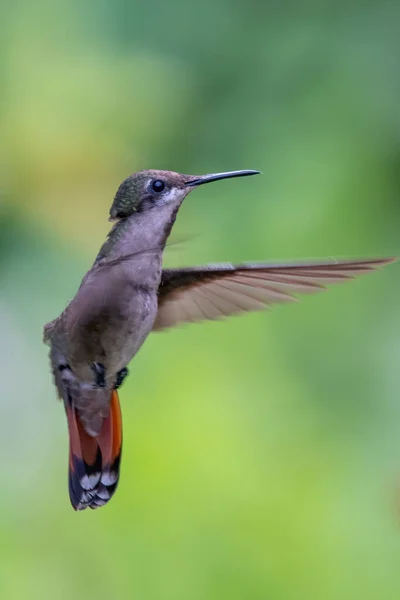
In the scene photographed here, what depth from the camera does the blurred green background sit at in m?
1.67

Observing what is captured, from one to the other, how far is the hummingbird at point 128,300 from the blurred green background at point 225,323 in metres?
0.50

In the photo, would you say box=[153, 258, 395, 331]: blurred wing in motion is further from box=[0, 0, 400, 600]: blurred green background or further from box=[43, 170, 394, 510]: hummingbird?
box=[0, 0, 400, 600]: blurred green background

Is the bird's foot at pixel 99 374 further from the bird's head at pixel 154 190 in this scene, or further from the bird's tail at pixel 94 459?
the bird's head at pixel 154 190

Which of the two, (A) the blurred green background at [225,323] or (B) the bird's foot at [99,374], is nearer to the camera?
(B) the bird's foot at [99,374]

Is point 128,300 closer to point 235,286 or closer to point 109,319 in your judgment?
point 109,319

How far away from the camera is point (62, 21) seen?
2158mm

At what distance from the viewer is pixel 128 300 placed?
39.8 inches

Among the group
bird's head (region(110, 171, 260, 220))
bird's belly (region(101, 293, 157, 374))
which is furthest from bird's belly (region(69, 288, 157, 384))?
bird's head (region(110, 171, 260, 220))

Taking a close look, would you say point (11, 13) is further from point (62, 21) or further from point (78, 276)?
point (78, 276)

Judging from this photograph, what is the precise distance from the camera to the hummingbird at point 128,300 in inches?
38.9

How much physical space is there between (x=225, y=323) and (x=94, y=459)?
748 millimetres

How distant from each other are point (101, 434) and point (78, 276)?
78 centimetres

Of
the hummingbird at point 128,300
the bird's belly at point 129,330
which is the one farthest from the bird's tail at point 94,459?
the bird's belly at point 129,330

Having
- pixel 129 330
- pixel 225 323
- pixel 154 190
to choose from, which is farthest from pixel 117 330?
pixel 225 323
